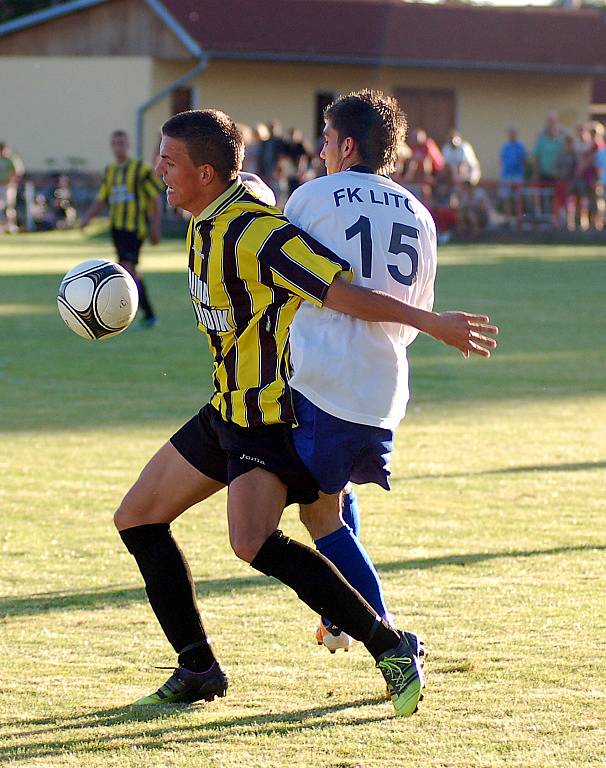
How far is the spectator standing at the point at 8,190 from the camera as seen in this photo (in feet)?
105

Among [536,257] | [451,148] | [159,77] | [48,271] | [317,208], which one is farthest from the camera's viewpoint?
[159,77]

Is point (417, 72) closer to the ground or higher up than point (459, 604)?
higher up

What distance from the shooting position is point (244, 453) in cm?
446

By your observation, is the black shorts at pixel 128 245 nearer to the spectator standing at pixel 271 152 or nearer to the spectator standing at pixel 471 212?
the spectator standing at pixel 271 152

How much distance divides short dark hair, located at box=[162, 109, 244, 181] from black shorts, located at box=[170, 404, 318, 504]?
75 centimetres

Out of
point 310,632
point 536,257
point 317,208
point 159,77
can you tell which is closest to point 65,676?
point 310,632

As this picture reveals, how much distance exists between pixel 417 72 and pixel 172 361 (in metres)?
26.9

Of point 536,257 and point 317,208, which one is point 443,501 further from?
point 536,257

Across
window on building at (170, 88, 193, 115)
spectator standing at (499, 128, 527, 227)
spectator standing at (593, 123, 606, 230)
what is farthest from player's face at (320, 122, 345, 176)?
window on building at (170, 88, 193, 115)

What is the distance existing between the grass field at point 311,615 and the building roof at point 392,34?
25.6 m

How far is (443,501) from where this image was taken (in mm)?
7684

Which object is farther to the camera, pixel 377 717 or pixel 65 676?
pixel 65 676

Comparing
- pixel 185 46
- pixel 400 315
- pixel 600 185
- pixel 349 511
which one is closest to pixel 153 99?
pixel 185 46

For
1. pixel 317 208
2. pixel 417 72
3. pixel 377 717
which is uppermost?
pixel 417 72
